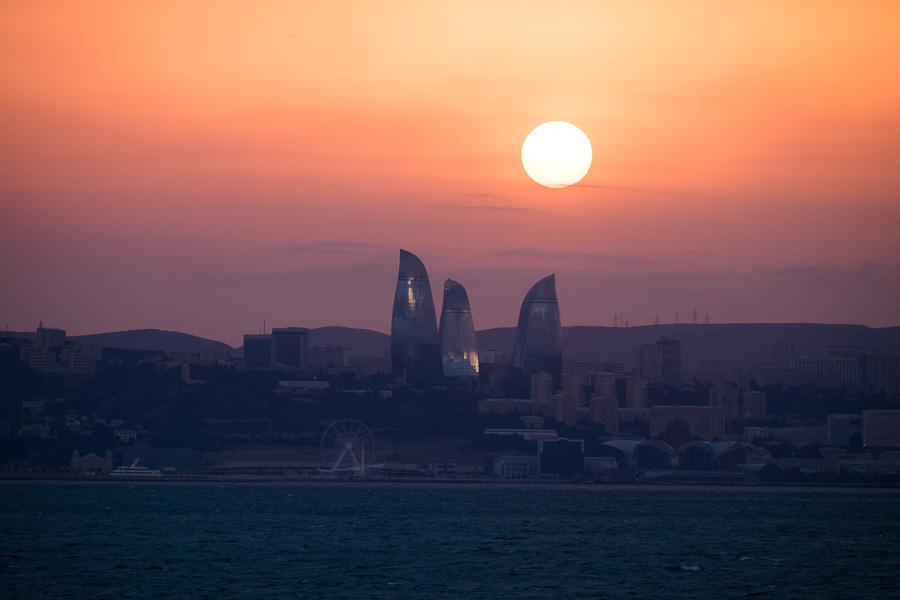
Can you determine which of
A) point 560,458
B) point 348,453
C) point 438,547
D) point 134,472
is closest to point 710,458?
point 560,458

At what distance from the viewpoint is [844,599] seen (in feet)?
188

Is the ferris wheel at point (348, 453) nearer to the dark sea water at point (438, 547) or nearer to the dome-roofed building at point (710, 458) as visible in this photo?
the dome-roofed building at point (710, 458)

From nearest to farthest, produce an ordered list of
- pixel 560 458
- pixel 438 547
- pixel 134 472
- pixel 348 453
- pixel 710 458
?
1. pixel 438 547
2. pixel 134 472
3. pixel 560 458
4. pixel 710 458
5. pixel 348 453

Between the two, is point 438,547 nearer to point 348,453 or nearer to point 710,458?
point 348,453

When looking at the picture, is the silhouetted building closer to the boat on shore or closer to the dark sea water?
the boat on shore

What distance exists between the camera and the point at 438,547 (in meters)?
79.8

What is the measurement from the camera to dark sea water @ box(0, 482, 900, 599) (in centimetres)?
6025

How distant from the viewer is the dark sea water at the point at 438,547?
60.2 meters

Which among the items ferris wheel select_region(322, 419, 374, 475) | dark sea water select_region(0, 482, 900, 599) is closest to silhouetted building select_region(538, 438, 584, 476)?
ferris wheel select_region(322, 419, 374, 475)

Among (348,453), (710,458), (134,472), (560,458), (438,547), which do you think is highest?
(348,453)

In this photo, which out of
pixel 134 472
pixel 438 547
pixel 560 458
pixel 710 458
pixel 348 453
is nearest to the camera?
pixel 438 547

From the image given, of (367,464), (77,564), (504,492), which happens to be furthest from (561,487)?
(77,564)

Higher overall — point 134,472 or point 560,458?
point 560,458

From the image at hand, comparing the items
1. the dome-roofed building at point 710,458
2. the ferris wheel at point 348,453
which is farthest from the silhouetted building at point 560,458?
the ferris wheel at point 348,453
